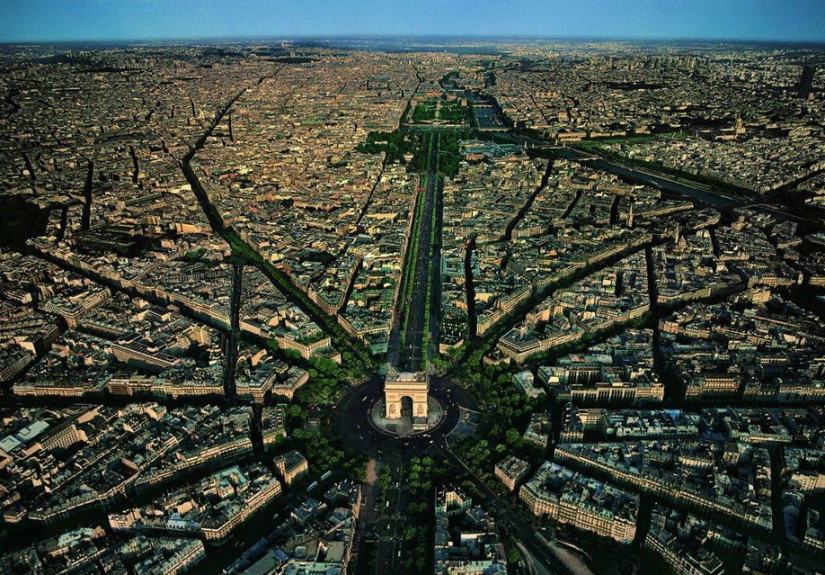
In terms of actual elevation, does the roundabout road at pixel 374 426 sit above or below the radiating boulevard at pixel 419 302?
below

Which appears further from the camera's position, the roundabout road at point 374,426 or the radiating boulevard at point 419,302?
the radiating boulevard at point 419,302

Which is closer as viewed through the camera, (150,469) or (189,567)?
(189,567)

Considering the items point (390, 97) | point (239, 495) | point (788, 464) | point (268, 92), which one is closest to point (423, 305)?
point (239, 495)

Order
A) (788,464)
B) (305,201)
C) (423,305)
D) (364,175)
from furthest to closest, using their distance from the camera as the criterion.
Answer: (364,175) → (305,201) → (423,305) → (788,464)

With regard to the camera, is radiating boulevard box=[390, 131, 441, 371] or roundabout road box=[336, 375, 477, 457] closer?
roundabout road box=[336, 375, 477, 457]

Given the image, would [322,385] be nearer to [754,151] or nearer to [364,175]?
[364,175]

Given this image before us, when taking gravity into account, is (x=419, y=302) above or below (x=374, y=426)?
above

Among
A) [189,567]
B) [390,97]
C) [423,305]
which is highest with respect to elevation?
[390,97]

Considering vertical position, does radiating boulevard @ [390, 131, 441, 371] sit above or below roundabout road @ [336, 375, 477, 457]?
above
